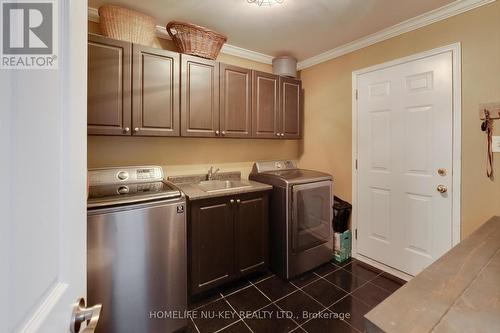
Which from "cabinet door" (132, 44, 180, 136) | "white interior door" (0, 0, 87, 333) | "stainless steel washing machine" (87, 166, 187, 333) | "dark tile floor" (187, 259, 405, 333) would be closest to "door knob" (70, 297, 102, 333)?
"white interior door" (0, 0, 87, 333)

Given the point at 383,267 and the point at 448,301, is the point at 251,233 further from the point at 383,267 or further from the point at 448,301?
the point at 448,301

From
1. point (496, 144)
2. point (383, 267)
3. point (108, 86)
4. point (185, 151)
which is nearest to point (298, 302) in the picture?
point (383, 267)

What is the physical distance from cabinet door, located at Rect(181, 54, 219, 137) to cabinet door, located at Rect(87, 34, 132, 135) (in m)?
0.44

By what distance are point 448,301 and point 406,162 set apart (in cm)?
173

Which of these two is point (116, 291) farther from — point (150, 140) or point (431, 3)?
point (431, 3)

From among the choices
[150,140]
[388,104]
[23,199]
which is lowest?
[23,199]

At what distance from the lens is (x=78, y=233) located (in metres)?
0.61

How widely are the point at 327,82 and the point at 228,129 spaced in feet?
4.76

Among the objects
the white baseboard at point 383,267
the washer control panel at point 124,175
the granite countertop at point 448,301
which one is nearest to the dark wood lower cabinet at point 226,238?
the washer control panel at point 124,175

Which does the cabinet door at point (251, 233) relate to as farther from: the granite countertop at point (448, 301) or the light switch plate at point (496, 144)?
the light switch plate at point (496, 144)

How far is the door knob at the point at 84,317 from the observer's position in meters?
0.55

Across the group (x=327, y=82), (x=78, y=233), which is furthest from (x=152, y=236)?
(x=327, y=82)

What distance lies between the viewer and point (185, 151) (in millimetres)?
2414

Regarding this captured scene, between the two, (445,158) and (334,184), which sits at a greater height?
(445,158)
